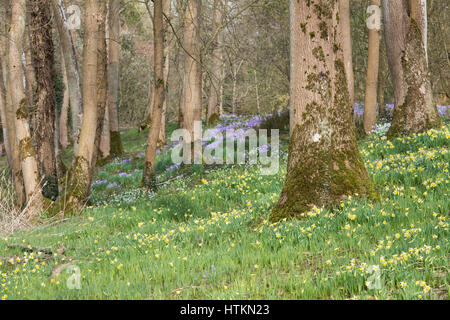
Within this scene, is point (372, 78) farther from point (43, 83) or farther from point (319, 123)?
point (43, 83)

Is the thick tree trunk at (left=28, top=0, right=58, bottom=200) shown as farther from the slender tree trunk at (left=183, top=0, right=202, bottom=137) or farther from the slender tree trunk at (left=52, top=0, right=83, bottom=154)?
the slender tree trunk at (left=183, top=0, right=202, bottom=137)

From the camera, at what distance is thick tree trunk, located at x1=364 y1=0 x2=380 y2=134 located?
1270cm

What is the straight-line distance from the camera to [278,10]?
16.8 m

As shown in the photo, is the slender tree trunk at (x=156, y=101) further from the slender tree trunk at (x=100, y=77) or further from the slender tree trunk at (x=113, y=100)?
the slender tree trunk at (x=113, y=100)

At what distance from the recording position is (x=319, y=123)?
6.11 metres

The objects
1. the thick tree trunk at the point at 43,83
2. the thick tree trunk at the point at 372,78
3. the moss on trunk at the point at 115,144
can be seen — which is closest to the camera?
Result: the thick tree trunk at the point at 43,83

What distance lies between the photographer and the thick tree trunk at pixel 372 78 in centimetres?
1270

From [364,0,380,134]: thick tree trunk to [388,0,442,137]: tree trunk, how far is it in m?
2.46

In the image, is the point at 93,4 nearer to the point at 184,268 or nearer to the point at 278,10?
the point at 184,268

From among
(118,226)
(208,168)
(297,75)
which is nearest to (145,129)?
(208,168)

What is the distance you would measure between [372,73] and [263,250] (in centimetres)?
954

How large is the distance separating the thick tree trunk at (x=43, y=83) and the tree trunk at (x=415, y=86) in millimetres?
8611

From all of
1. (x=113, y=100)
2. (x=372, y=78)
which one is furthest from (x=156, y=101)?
(x=113, y=100)

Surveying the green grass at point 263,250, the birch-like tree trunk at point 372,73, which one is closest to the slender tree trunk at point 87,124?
the green grass at point 263,250
